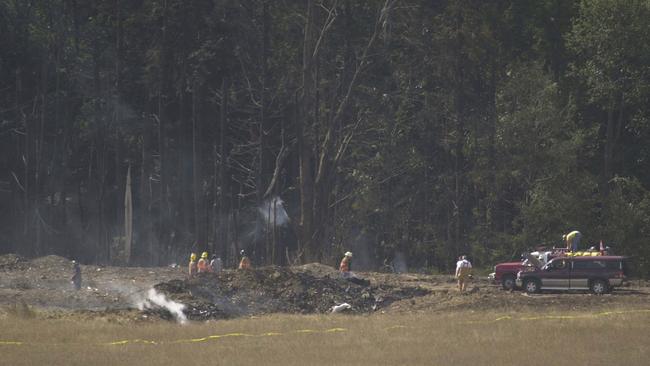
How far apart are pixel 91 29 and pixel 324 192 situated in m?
19.8

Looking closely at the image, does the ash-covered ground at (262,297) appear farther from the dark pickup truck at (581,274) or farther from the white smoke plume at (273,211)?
the white smoke plume at (273,211)

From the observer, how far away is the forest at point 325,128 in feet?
208

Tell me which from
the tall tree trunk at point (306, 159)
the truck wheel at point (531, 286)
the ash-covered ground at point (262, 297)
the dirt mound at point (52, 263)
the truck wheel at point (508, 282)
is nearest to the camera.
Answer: the ash-covered ground at point (262, 297)

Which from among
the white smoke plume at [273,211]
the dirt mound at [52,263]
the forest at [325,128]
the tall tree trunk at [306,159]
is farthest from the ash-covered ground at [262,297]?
the white smoke plume at [273,211]

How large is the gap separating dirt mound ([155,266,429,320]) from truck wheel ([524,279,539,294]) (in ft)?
13.2

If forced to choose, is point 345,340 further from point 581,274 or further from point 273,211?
point 273,211

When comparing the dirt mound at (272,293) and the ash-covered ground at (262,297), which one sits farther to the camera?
the dirt mound at (272,293)

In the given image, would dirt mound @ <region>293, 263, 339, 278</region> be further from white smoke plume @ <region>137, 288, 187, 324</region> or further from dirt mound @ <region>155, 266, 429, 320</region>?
white smoke plume @ <region>137, 288, 187, 324</region>

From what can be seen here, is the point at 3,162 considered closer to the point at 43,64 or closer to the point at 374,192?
the point at 43,64

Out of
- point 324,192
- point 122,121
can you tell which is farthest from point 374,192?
point 122,121

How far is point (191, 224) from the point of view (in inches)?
3140

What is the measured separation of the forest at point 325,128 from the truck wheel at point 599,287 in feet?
48.6

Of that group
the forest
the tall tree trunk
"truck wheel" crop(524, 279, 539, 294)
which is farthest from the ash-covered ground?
the tall tree trunk

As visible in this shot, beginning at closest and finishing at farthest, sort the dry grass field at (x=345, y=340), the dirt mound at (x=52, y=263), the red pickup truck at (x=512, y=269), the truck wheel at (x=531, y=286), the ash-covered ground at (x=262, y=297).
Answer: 1. the dry grass field at (x=345, y=340)
2. the ash-covered ground at (x=262, y=297)
3. the truck wheel at (x=531, y=286)
4. the red pickup truck at (x=512, y=269)
5. the dirt mound at (x=52, y=263)
